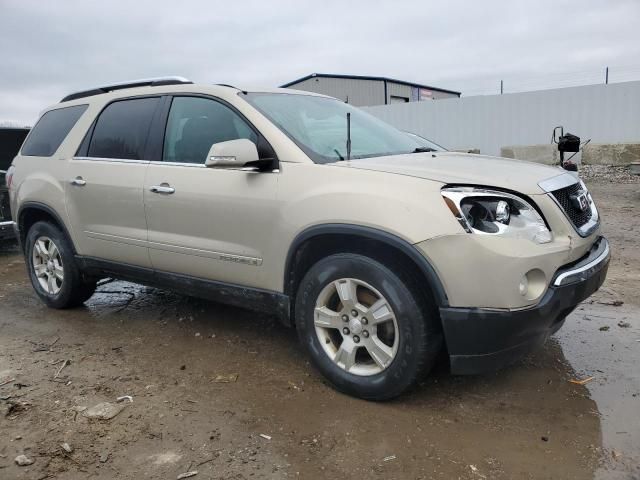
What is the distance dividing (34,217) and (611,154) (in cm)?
1489

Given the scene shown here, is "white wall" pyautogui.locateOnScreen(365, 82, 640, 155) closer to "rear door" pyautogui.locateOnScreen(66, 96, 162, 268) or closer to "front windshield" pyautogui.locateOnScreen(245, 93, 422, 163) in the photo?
"front windshield" pyautogui.locateOnScreen(245, 93, 422, 163)

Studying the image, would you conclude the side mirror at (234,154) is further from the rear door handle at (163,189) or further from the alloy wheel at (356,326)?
the alloy wheel at (356,326)

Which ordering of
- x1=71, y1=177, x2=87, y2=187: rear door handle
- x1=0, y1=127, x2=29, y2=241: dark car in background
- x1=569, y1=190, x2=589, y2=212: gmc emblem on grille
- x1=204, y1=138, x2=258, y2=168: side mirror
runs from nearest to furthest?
x1=569, y1=190, x2=589, y2=212: gmc emblem on grille, x1=204, y1=138, x2=258, y2=168: side mirror, x1=71, y1=177, x2=87, y2=187: rear door handle, x1=0, y1=127, x2=29, y2=241: dark car in background

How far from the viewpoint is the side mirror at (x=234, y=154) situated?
10.7 ft

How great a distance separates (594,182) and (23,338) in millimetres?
12613

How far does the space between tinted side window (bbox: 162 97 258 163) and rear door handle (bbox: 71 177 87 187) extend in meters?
0.91

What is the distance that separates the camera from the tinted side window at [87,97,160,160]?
420 cm

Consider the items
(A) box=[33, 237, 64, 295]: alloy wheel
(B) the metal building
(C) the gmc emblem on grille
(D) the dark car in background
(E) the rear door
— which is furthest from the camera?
(B) the metal building

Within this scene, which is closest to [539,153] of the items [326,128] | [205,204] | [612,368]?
[612,368]

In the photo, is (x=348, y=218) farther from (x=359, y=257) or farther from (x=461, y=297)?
(x=461, y=297)

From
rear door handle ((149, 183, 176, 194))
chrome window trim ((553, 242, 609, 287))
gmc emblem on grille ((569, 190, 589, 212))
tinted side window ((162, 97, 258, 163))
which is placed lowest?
chrome window trim ((553, 242, 609, 287))

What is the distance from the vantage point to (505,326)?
270 centimetres

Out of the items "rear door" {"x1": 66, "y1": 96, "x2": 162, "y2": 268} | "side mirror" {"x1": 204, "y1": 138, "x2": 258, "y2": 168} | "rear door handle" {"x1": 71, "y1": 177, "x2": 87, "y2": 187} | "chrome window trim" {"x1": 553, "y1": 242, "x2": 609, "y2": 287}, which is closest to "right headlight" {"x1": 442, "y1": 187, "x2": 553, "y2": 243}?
"chrome window trim" {"x1": 553, "y1": 242, "x2": 609, "y2": 287}

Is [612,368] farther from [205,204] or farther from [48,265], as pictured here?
[48,265]
